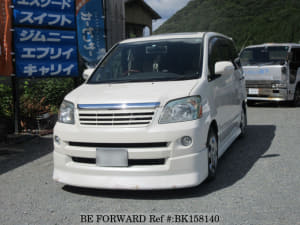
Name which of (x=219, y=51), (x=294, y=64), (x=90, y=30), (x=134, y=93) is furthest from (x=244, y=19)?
(x=134, y=93)

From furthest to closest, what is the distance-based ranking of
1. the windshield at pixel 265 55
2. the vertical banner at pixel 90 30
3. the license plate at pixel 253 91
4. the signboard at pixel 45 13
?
1. the license plate at pixel 253 91
2. the windshield at pixel 265 55
3. the vertical banner at pixel 90 30
4. the signboard at pixel 45 13

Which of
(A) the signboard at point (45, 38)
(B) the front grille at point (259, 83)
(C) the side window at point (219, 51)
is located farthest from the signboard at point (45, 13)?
(B) the front grille at point (259, 83)

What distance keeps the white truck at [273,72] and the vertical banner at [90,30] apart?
194 inches

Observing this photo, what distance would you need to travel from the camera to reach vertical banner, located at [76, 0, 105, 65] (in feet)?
31.0

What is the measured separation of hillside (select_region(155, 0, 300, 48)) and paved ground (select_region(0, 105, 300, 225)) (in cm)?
4590

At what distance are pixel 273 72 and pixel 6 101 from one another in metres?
7.71

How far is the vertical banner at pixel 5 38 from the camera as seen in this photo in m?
7.86

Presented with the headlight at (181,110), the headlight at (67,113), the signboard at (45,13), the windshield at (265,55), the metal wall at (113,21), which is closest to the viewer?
the headlight at (181,110)

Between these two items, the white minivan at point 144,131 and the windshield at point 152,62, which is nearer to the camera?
the white minivan at point 144,131

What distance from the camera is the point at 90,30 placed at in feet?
31.9

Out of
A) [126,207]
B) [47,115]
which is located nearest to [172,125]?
[126,207]

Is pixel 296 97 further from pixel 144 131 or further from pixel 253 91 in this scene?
pixel 144 131

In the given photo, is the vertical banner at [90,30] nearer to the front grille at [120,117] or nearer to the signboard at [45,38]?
the signboard at [45,38]

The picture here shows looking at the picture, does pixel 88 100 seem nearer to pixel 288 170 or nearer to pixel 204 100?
pixel 204 100
